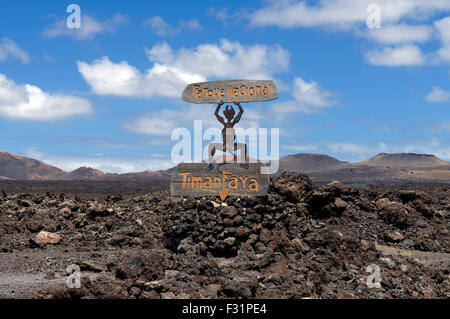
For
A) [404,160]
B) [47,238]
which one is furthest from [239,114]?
[404,160]

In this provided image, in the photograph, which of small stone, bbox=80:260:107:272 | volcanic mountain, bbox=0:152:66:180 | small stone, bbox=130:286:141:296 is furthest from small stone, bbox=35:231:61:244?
volcanic mountain, bbox=0:152:66:180

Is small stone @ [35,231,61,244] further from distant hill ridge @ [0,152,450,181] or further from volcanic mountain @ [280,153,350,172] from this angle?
volcanic mountain @ [280,153,350,172]

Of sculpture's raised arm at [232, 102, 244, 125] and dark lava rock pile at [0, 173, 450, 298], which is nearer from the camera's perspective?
dark lava rock pile at [0, 173, 450, 298]

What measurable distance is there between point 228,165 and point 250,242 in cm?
190

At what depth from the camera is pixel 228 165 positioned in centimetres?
1096

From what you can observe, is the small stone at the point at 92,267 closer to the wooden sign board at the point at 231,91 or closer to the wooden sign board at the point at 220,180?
the wooden sign board at the point at 220,180

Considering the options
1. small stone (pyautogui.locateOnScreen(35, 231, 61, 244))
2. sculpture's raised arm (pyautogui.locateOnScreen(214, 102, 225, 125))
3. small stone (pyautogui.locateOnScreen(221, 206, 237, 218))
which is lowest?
small stone (pyautogui.locateOnScreen(35, 231, 61, 244))

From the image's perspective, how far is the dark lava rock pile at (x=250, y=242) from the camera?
28.7 feet

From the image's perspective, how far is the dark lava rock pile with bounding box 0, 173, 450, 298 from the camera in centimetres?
874

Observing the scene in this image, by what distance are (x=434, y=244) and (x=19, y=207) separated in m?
16.2
